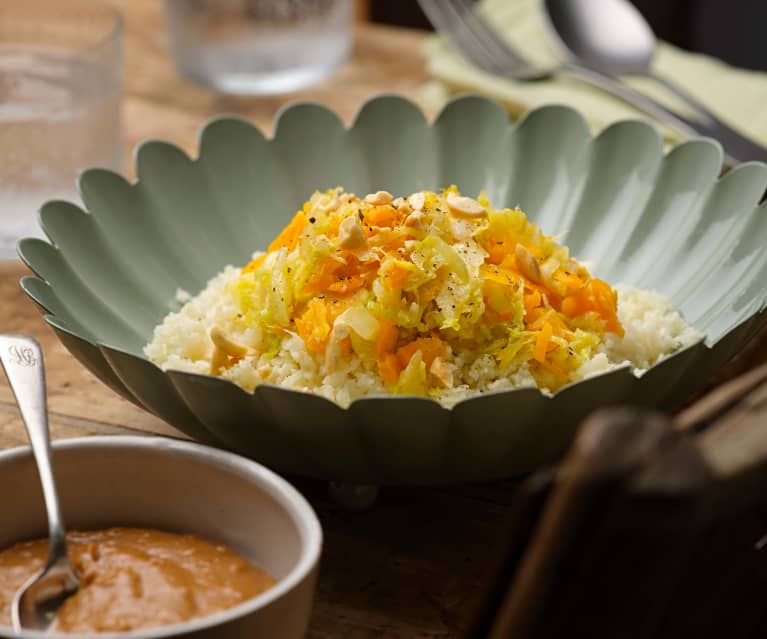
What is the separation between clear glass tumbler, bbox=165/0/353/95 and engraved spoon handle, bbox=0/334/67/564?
4.33 ft

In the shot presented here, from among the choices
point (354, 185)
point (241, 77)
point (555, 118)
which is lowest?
point (241, 77)

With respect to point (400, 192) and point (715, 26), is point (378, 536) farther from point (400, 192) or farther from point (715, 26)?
point (715, 26)

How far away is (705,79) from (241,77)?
906 mm

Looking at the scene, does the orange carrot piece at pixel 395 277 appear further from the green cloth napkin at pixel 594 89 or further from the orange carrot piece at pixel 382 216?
the green cloth napkin at pixel 594 89

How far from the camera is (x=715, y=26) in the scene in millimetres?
3260

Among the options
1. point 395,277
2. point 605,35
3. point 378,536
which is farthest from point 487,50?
point 378,536

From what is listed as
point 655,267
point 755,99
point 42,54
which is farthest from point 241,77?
point 655,267

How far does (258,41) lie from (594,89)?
2.14 feet

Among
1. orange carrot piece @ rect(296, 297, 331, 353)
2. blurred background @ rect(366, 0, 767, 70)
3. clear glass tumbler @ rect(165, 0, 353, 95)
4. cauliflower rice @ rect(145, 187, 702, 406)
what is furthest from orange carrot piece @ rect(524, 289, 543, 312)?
blurred background @ rect(366, 0, 767, 70)

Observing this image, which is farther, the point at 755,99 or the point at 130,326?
the point at 755,99

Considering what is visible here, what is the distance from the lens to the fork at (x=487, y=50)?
7.12 ft

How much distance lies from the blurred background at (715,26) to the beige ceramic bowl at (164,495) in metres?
2.58

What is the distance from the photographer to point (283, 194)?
1681mm

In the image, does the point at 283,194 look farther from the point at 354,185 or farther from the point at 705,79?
the point at 705,79
